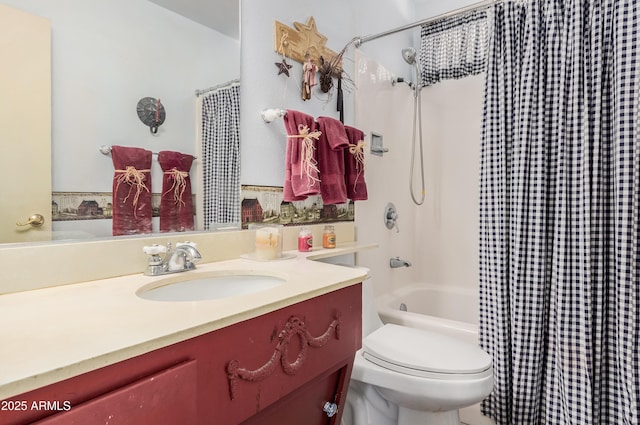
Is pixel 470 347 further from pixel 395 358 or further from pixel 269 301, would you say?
pixel 269 301

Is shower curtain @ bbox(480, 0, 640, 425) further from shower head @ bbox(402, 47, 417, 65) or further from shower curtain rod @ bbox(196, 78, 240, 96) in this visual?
shower curtain rod @ bbox(196, 78, 240, 96)

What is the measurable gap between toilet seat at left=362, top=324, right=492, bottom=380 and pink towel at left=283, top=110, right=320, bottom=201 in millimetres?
678

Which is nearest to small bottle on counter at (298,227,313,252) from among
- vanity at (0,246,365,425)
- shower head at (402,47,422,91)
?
vanity at (0,246,365,425)

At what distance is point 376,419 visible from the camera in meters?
1.44

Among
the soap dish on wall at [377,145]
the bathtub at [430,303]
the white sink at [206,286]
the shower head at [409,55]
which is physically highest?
the shower head at [409,55]

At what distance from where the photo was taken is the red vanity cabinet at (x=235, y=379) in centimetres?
46

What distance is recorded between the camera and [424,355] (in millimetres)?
1279

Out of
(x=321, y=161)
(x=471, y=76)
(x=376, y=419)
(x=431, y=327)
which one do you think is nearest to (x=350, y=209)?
(x=321, y=161)

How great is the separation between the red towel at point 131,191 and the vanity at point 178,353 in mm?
175

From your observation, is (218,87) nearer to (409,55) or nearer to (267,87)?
(267,87)

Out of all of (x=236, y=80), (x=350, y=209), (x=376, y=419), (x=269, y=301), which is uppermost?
(x=236, y=80)

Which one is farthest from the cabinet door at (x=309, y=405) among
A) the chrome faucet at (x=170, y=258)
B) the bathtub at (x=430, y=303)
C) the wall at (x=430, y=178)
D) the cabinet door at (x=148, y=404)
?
the wall at (x=430, y=178)

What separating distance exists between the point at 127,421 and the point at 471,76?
2758 mm

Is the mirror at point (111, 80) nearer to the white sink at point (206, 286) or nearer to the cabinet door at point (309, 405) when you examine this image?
the white sink at point (206, 286)
